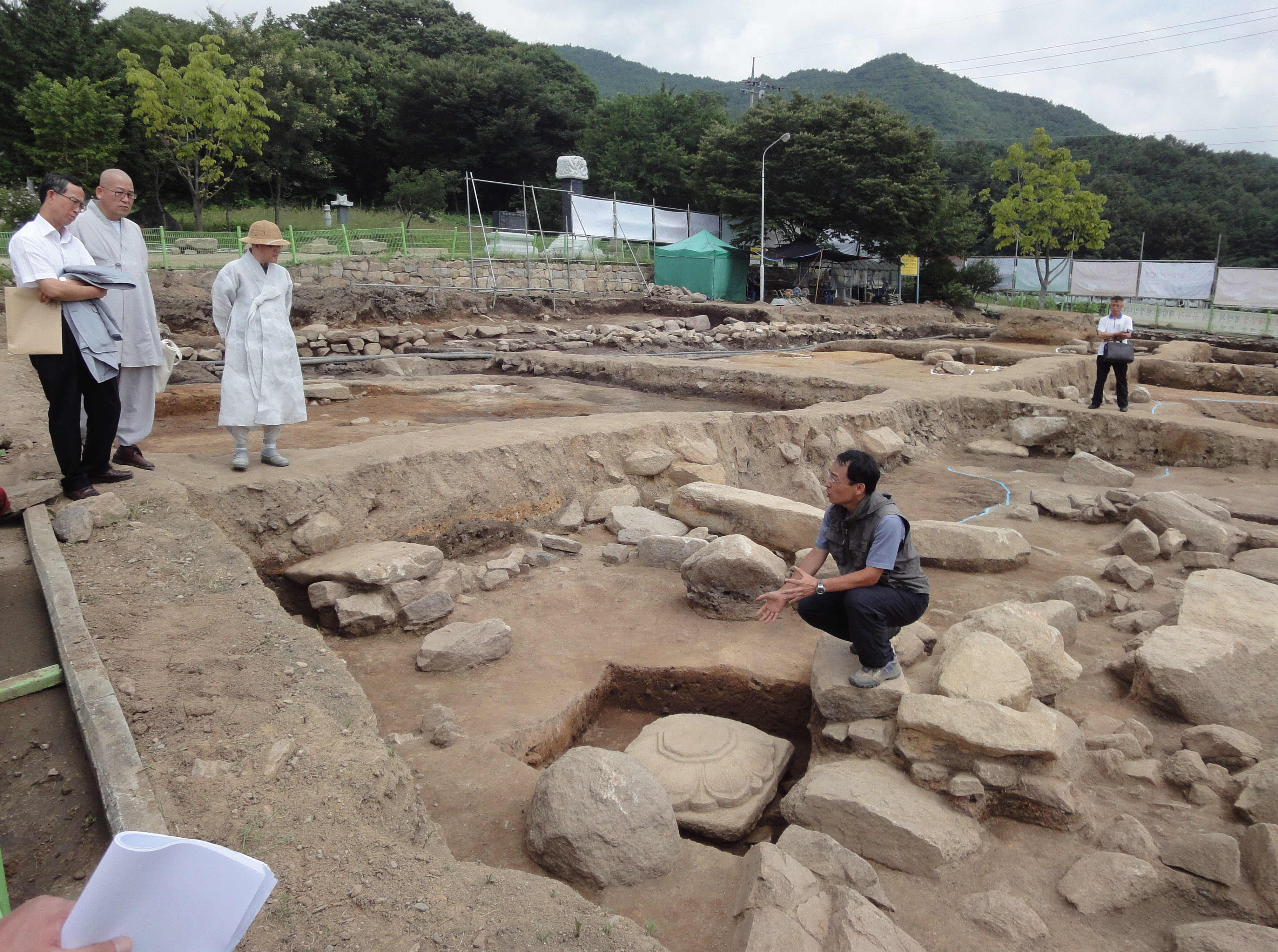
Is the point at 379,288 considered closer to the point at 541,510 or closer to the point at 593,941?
the point at 541,510

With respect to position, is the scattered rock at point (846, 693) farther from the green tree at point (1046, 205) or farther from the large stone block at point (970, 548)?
the green tree at point (1046, 205)

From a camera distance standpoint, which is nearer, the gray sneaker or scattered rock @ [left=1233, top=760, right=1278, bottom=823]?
scattered rock @ [left=1233, top=760, right=1278, bottom=823]

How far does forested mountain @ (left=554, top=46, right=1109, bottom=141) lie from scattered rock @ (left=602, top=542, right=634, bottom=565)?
231ft

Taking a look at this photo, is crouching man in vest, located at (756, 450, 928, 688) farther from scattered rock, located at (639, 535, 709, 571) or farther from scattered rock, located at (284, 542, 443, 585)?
scattered rock, located at (284, 542, 443, 585)

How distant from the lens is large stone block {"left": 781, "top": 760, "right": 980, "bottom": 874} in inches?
113

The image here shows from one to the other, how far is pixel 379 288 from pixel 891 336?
41.0 feet

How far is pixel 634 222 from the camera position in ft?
82.9

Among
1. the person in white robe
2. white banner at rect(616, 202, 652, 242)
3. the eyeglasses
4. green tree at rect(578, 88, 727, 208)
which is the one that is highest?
green tree at rect(578, 88, 727, 208)

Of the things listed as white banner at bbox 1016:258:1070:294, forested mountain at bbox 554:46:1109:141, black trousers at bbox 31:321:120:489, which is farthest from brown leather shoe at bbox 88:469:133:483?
forested mountain at bbox 554:46:1109:141

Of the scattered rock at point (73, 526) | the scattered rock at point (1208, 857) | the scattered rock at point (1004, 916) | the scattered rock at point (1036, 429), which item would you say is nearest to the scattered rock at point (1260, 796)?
the scattered rock at point (1208, 857)

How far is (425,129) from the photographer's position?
32.5 m

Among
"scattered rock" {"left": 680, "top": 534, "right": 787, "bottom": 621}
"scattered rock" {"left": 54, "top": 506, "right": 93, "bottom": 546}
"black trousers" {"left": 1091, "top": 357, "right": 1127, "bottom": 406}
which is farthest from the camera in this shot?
"black trousers" {"left": 1091, "top": 357, "right": 1127, "bottom": 406}

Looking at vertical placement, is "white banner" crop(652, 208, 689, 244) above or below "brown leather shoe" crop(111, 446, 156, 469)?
above

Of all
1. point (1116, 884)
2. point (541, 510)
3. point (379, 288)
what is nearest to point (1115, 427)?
point (541, 510)
